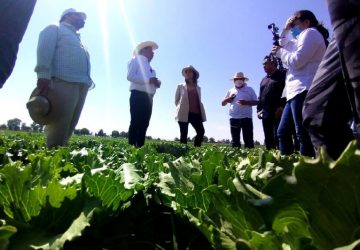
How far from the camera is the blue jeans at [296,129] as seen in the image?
12.9ft

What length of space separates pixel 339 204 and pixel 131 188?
78 cm

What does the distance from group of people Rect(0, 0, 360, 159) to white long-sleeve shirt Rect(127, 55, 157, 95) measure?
0.02 m

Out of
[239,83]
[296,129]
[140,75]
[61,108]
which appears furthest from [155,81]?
[296,129]

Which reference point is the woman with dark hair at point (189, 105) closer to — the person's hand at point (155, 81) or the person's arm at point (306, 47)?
the person's hand at point (155, 81)

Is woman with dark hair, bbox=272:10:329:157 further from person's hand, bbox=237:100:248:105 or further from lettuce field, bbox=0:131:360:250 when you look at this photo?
person's hand, bbox=237:100:248:105

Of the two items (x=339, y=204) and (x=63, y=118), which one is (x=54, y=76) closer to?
(x=63, y=118)

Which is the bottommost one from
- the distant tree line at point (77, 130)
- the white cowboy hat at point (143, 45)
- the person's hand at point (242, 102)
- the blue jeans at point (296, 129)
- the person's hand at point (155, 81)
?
the blue jeans at point (296, 129)

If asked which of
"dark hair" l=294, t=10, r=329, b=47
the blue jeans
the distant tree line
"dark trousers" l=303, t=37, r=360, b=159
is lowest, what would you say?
"dark trousers" l=303, t=37, r=360, b=159

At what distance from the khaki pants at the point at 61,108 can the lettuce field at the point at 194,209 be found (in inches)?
142

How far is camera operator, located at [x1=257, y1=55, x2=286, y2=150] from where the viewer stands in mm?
7014

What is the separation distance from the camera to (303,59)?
13.8ft

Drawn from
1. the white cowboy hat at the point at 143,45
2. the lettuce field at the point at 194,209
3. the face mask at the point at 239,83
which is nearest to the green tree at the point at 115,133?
the face mask at the point at 239,83

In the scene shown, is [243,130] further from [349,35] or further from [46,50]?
[349,35]

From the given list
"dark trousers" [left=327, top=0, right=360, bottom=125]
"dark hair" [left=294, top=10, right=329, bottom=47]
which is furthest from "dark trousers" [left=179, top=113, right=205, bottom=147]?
"dark trousers" [left=327, top=0, right=360, bottom=125]
